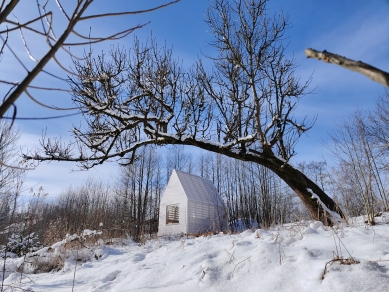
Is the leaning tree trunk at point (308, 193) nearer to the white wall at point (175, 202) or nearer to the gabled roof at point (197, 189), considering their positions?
the white wall at point (175, 202)

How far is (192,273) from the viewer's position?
111 inches

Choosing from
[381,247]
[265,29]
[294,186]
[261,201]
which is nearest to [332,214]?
[294,186]

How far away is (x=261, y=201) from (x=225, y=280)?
21.6m

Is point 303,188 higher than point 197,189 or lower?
lower

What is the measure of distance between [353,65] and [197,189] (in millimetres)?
16598

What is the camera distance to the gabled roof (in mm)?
15956

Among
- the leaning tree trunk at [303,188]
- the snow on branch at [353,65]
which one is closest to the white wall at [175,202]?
the leaning tree trunk at [303,188]

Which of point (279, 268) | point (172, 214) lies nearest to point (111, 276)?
point (279, 268)

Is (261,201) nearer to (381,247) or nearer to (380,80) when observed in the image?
(381,247)

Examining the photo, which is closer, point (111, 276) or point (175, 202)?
point (111, 276)

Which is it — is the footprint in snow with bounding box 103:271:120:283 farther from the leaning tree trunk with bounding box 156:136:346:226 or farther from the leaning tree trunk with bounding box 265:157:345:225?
the leaning tree trunk with bounding box 265:157:345:225

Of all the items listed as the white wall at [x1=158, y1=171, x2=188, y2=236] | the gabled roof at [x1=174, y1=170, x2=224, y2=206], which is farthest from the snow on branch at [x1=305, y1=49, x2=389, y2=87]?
the gabled roof at [x1=174, y1=170, x2=224, y2=206]

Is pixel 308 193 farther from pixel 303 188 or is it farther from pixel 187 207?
pixel 187 207

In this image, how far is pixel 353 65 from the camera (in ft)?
1.89
